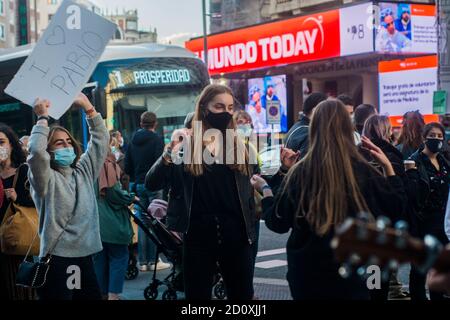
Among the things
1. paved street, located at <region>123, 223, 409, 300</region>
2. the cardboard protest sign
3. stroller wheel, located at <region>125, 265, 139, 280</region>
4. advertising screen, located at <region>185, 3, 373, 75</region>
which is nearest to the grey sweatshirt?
the cardboard protest sign

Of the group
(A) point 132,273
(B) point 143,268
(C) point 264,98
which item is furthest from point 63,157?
(C) point 264,98

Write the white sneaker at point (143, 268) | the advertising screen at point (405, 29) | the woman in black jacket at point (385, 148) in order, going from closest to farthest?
1. the woman in black jacket at point (385, 148)
2. the white sneaker at point (143, 268)
3. the advertising screen at point (405, 29)

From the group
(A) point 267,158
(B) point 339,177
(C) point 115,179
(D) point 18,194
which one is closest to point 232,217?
(B) point 339,177

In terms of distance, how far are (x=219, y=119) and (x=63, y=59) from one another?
3.48 feet

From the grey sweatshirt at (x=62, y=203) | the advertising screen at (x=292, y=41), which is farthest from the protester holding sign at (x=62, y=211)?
the advertising screen at (x=292, y=41)

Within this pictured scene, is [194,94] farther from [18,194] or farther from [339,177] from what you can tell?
[339,177]

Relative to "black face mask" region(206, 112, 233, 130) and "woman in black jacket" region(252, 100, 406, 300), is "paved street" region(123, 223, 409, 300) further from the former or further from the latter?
"woman in black jacket" region(252, 100, 406, 300)

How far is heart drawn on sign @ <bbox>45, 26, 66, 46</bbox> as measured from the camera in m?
5.56

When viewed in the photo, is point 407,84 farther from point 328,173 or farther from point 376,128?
point 328,173

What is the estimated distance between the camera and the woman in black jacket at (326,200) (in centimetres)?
407

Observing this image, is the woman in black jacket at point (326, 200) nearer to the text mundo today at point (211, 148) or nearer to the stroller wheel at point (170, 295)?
the text mundo today at point (211, 148)

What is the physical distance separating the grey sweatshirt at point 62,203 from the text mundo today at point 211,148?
0.63 m

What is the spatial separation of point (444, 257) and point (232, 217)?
3.13 metres

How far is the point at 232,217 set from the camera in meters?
5.22
